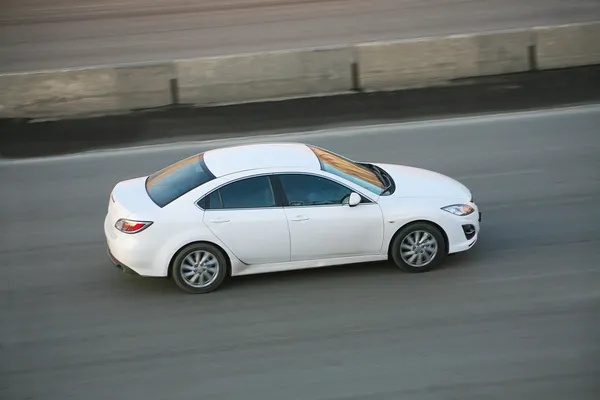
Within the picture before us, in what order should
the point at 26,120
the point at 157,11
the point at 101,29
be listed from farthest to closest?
the point at 157,11
the point at 101,29
the point at 26,120

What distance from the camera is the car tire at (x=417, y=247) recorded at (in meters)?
10.0

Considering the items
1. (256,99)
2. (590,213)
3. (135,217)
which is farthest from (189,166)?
(256,99)

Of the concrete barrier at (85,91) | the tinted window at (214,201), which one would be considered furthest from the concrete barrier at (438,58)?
the tinted window at (214,201)

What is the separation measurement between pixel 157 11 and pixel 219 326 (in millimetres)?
20569

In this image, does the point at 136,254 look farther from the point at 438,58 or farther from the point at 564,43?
the point at 564,43

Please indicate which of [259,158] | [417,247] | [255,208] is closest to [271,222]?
[255,208]

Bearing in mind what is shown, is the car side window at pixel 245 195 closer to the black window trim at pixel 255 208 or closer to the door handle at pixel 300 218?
the black window trim at pixel 255 208

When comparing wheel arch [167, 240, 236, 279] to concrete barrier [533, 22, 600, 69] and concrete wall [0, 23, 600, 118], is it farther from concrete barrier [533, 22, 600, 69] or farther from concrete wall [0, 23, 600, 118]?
concrete barrier [533, 22, 600, 69]

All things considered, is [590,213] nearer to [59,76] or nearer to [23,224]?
[23,224]

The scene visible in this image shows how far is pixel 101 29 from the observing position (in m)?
26.0

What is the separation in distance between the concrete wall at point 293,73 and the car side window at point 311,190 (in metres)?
7.85

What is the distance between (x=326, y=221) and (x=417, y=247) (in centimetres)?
113

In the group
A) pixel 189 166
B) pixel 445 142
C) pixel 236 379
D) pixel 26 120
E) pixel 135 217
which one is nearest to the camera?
pixel 236 379

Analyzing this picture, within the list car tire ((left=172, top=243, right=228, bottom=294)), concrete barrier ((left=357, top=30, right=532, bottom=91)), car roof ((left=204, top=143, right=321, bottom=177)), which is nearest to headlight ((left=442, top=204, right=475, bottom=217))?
car roof ((left=204, top=143, right=321, bottom=177))
